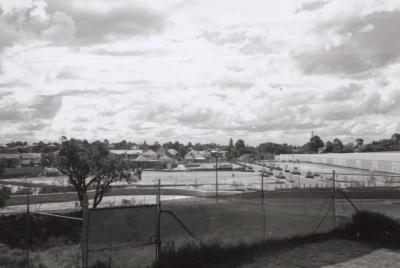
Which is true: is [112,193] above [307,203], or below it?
below

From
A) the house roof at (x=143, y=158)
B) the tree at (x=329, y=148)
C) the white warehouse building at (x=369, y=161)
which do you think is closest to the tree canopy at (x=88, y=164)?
the white warehouse building at (x=369, y=161)

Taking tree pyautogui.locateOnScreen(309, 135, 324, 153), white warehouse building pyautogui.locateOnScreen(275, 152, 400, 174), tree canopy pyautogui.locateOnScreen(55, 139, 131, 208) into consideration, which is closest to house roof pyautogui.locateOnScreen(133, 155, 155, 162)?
white warehouse building pyautogui.locateOnScreen(275, 152, 400, 174)

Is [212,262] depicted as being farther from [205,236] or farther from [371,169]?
[371,169]

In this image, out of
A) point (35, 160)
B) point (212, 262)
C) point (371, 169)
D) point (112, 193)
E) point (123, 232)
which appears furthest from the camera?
point (35, 160)

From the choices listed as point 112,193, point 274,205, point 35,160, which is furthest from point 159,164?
point 274,205

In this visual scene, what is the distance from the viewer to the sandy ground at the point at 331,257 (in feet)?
31.2

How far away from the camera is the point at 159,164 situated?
416 feet

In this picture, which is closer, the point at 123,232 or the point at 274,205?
the point at 123,232

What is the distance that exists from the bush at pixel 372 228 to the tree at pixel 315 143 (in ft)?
582

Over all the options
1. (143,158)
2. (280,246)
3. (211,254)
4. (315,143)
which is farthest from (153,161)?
(211,254)

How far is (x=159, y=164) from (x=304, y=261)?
388 feet

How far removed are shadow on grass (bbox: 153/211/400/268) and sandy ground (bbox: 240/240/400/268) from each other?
35 mm

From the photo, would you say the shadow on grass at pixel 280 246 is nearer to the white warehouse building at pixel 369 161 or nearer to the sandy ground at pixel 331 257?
the sandy ground at pixel 331 257

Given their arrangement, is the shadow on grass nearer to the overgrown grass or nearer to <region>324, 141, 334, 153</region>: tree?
the overgrown grass
